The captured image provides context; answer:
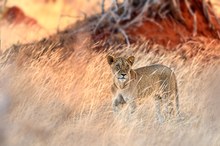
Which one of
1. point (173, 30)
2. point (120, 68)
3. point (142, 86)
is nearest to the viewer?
point (120, 68)

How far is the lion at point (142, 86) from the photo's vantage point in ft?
30.1

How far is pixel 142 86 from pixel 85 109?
626 mm

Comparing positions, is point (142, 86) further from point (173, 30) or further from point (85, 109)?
point (173, 30)

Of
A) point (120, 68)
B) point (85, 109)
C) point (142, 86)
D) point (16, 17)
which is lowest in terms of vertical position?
point (85, 109)

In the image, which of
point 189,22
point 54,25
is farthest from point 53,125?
point 54,25

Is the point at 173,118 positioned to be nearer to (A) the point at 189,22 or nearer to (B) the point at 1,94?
(B) the point at 1,94

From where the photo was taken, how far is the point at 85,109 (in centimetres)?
930

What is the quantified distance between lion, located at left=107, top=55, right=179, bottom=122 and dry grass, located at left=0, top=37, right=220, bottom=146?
0.36 ft

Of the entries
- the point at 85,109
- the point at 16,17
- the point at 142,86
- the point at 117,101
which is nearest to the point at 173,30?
the point at 16,17

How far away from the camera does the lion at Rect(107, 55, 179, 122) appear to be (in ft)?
30.1

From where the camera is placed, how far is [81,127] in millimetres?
8844

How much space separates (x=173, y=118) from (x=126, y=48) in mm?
2946

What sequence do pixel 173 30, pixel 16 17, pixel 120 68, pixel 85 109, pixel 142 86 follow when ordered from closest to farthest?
pixel 120 68, pixel 85 109, pixel 142 86, pixel 173 30, pixel 16 17

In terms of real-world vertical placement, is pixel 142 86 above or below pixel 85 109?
above
